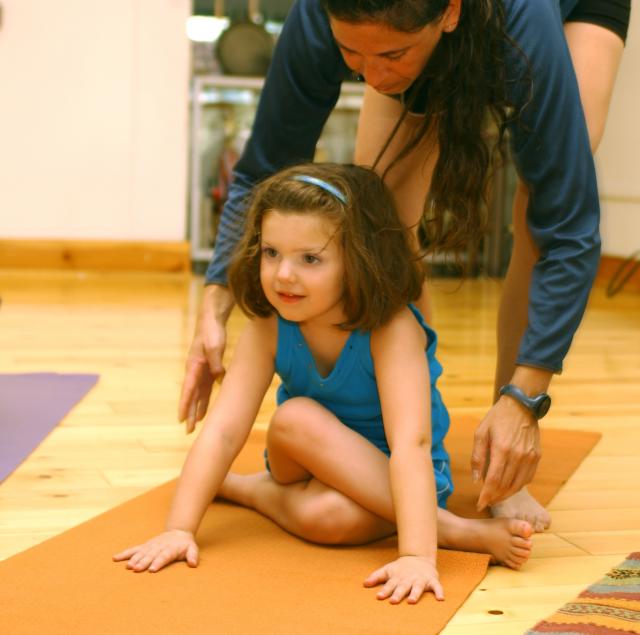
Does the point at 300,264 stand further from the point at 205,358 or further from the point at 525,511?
the point at 525,511

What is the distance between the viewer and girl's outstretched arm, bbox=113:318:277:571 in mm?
1154

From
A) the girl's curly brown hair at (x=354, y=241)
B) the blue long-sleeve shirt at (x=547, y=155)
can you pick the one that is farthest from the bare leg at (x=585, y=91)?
the girl's curly brown hair at (x=354, y=241)

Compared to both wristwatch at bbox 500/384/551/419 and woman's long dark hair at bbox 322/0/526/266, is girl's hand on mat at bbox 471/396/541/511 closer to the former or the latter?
wristwatch at bbox 500/384/551/419

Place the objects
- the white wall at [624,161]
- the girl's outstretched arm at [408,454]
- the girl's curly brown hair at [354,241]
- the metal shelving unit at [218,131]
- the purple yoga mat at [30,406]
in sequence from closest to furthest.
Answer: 1. the girl's outstretched arm at [408,454]
2. the girl's curly brown hair at [354,241]
3. the purple yoga mat at [30,406]
4. the white wall at [624,161]
5. the metal shelving unit at [218,131]

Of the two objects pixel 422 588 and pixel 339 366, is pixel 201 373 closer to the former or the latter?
pixel 339 366

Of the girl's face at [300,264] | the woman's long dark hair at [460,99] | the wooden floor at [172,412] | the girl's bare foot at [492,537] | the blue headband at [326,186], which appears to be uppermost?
the woman's long dark hair at [460,99]

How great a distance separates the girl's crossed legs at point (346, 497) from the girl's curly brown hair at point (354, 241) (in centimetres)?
12

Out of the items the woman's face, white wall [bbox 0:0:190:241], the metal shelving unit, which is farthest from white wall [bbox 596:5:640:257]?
the woman's face

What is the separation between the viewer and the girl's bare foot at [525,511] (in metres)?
1.35

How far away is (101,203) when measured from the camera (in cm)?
414

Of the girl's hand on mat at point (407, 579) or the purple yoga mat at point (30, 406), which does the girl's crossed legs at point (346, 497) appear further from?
the purple yoga mat at point (30, 406)

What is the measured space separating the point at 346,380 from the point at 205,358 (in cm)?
21

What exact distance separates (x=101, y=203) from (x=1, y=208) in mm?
367

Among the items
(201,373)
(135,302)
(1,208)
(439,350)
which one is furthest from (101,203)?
(201,373)
